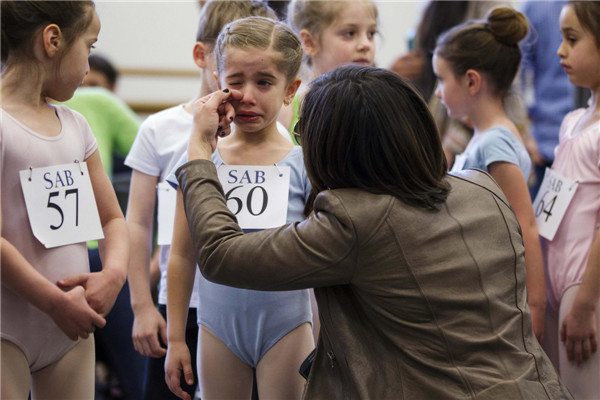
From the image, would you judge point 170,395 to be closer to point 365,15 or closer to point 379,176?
point 379,176

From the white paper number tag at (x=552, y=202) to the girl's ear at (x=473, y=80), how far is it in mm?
296

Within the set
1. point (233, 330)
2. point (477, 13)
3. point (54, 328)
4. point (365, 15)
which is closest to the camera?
point (54, 328)

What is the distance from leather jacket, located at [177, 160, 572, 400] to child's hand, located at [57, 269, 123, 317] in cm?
20

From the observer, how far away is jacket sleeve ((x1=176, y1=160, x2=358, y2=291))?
3.71 ft

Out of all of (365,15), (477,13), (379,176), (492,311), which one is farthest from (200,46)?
(477,13)

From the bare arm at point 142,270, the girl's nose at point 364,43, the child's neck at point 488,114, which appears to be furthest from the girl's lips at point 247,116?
the child's neck at point 488,114

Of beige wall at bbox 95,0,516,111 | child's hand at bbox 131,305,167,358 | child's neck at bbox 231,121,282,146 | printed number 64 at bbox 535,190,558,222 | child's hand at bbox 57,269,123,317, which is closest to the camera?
child's hand at bbox 57,269,123,317

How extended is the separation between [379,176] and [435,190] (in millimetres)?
100

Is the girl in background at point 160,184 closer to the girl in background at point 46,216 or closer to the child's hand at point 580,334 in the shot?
the girl in background at point 46,216

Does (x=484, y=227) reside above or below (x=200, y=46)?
below

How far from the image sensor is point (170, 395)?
5.28ft

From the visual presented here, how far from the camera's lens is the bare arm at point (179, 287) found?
1378 mm

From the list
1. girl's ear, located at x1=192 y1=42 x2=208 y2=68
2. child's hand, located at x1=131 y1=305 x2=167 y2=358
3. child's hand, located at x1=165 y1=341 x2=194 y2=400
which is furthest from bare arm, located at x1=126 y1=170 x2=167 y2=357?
girl's ear, located at x1=192 y1=42 x2=208 y2=68

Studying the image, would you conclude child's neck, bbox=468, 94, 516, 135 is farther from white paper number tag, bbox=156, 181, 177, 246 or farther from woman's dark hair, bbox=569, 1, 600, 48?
white paper number tag, bbox=156, 181, 177, 246
